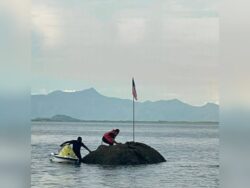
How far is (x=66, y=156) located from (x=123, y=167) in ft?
2.06

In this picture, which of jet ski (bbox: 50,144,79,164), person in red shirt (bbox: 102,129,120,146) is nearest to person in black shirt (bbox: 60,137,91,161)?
jet ski (bbox: 50,144,79,164)

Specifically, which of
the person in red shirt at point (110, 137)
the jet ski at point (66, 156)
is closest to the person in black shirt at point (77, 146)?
the jet ski at point (66, 156)

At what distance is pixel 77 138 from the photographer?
604 cm

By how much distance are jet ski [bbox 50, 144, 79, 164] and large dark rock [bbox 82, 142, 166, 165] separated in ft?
0.39

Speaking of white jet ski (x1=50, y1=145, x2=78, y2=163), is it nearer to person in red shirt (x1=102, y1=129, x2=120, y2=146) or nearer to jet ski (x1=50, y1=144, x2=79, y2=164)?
jet ski (x1=50, y1=144, x2=79, y2=164)

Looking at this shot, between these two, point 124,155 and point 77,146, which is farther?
point 77,146

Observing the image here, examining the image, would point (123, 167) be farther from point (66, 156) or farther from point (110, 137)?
point (66, 156)

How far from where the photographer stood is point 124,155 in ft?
18.2

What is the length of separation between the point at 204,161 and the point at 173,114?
65cm

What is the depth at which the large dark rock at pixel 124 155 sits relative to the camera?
553 centimetres

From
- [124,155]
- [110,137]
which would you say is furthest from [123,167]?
[110,137]

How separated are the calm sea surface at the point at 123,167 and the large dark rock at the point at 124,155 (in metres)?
0.07

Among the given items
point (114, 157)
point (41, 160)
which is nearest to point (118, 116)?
point (114, 157)

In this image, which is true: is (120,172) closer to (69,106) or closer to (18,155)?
(69,106)
